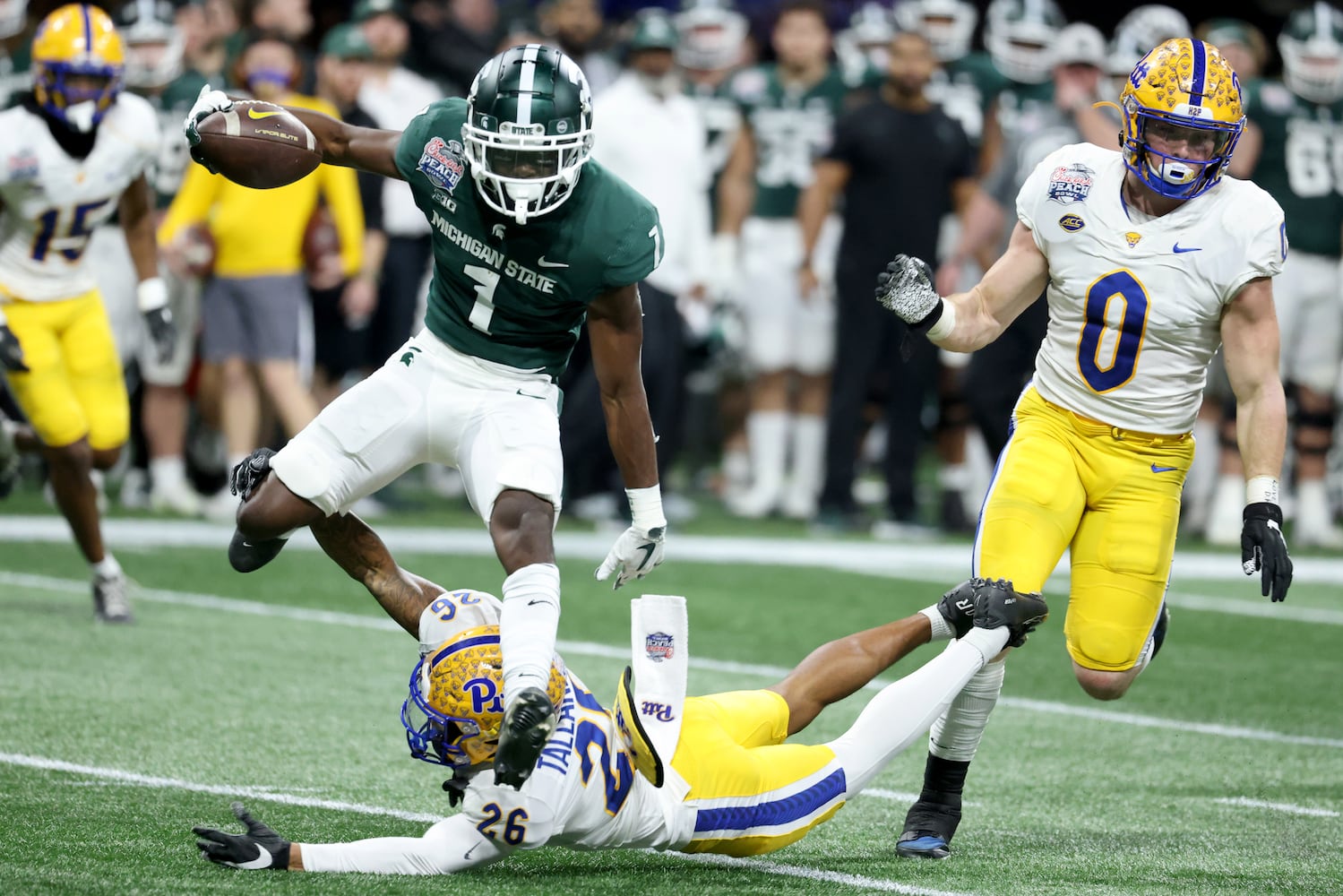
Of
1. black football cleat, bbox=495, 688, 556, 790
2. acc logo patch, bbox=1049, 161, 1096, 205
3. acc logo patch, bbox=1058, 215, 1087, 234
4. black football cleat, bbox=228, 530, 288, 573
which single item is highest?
acc logo patch, bbox=1049, 161, 1096, 205

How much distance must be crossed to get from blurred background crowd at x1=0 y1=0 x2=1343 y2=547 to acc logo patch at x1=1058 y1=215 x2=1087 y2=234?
4.32 m

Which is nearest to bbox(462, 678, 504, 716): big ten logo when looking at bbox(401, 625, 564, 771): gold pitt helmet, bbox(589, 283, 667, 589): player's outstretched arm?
bbox(401, 625, 564, 771): gold pitt helmet

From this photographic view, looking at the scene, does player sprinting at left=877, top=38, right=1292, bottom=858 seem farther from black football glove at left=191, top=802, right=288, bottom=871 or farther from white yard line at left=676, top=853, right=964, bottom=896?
black football glove at left=191, top=802, right=288, bottom=871

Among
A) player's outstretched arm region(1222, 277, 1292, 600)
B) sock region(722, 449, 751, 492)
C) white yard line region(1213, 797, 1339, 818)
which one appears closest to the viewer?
player's outstretched arm region(1222, 277, 1292, 600)

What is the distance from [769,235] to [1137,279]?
6.19m

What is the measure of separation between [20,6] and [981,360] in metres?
5.77

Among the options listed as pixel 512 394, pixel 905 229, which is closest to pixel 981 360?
pixel 905 229

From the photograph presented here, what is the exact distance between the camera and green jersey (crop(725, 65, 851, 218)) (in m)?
10.7

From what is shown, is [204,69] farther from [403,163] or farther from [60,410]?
[403,163]

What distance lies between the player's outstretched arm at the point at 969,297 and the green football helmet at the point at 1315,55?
574 cm

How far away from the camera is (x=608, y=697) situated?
610 cm

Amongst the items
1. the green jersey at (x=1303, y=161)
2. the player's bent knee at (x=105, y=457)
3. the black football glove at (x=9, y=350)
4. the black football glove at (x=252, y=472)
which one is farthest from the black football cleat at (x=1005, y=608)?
the green jersey at (x=1303, y=161)

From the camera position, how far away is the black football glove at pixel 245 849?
12.5 ft

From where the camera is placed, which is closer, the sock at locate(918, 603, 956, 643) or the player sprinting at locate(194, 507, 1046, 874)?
the player sprinting at locate(194, 507, 1046, 874)
